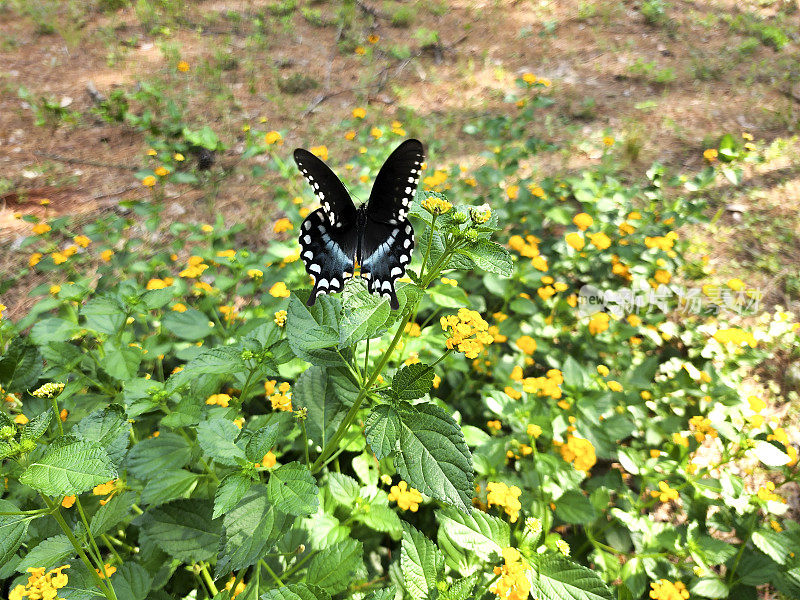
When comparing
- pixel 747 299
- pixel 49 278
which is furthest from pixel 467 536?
pixel 49 278

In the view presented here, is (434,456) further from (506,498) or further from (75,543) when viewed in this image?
(75,543)

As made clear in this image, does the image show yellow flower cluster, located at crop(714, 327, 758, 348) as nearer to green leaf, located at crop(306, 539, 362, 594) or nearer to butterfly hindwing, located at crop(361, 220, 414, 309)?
butterfly hindwing, located at crop(361, 220, 414, 309)

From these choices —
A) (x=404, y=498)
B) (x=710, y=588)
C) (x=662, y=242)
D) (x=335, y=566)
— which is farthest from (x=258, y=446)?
(x=662, y=242)

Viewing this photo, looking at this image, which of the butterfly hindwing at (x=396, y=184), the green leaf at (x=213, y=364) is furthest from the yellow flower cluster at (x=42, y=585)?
the butterfly hindwing at (x=396, y=184)

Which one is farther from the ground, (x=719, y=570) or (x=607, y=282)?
(x=607, y=282)

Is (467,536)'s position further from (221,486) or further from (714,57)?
(714,57)

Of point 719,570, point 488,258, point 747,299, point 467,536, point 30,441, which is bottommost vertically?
point 719,570

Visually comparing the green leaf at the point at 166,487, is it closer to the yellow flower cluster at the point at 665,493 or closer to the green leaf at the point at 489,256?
the green leaf at the point at 489,256
